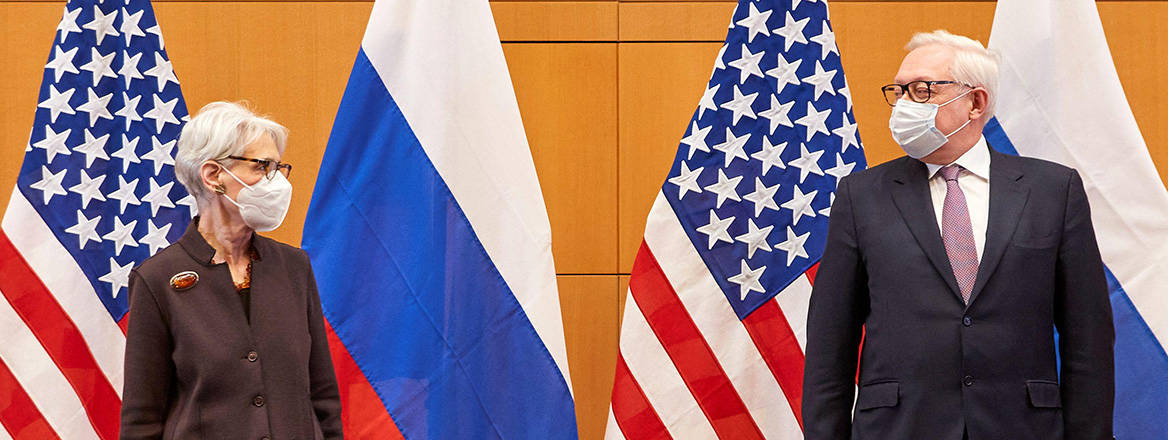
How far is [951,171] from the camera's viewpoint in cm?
214

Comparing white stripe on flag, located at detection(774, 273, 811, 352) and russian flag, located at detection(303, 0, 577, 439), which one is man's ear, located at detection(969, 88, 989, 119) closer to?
white stripe on flag, located at detection(774, 273, 811, 352)

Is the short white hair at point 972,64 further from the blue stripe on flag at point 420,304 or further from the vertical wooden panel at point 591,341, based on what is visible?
the vertical wooden panel at point 591,341

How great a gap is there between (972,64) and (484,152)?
125 centimetres

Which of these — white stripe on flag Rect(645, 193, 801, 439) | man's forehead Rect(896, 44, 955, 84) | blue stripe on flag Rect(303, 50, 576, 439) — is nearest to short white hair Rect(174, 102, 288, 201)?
blue stripe on flag Rect(303, 50, 576, 439)

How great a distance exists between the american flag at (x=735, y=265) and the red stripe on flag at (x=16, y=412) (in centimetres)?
151

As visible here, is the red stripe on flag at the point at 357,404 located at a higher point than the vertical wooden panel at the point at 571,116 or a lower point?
lower

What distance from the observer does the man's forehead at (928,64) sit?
215cm

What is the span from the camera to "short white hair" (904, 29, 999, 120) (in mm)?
2146

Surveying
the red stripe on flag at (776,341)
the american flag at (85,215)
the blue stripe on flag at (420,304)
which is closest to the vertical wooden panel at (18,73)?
the american flag at (85,215)

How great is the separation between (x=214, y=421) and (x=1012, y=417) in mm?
1541

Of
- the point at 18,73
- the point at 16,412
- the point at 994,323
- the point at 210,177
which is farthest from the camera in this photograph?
the point at 18,73

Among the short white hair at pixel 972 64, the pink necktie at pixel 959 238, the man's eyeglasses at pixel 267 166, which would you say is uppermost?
the short white hair at pixel 972 64

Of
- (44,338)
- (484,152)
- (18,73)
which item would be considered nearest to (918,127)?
(484,152)

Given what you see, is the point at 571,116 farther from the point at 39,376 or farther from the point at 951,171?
the point at 39,376
